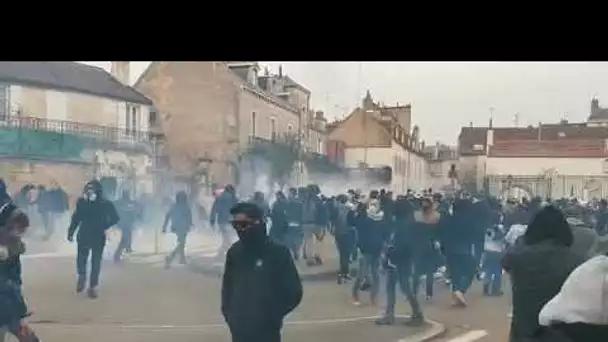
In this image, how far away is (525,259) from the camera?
2.04m

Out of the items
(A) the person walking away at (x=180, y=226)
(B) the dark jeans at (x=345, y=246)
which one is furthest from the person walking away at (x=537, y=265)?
(A) the person walking away at (x=180, y=226)

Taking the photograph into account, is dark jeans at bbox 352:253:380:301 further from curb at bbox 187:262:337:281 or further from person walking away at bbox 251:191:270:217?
person walking away at bbox 251:191:270:217

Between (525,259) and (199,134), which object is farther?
(199,134)

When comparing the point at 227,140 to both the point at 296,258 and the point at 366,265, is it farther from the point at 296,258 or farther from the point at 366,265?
the point at 366,265

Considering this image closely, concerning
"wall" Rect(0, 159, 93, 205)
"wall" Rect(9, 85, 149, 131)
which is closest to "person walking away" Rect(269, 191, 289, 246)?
"wall" Rect(9, 85, 149, 131)

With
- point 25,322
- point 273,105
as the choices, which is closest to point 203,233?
point 273,105

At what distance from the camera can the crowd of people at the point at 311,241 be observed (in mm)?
2201

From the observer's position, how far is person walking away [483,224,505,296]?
2.16 m

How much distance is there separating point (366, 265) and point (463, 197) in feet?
1.14

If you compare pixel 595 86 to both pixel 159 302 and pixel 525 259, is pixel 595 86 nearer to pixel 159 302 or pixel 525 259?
pixel 525 259

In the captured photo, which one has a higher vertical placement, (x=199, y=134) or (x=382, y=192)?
(x=199, y=134)

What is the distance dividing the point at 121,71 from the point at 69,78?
6.0 inches

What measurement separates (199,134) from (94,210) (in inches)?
15.3
